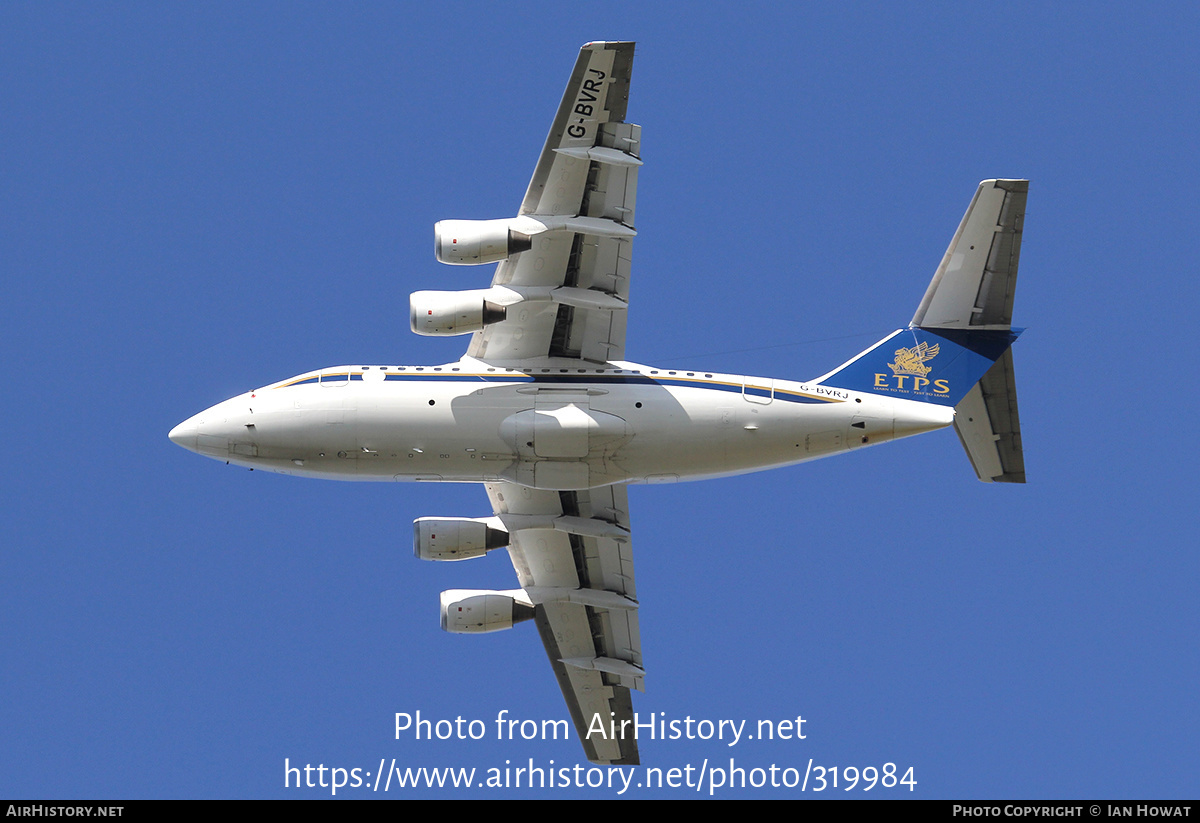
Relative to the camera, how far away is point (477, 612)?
100 feet

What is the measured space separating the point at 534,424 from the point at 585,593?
4670 millimetres

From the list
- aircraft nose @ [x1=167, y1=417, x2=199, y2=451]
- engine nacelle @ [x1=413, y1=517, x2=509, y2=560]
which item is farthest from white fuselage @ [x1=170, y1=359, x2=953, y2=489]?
engine nacelle @ [x1=413, y1=517, x2=509, y2=560]

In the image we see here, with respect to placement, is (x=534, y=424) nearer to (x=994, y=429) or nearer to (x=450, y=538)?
(x=450, y=538)

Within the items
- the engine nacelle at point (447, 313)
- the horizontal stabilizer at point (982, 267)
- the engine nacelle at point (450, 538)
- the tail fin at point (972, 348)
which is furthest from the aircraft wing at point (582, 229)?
the horizontal stabilizer at point (982, 267)

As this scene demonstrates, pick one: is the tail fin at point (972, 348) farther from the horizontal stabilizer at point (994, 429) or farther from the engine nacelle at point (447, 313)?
the engine nacelle at point (447, 313)

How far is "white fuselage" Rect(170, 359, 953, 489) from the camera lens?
27516 mm

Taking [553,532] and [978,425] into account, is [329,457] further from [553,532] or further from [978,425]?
[978,425]

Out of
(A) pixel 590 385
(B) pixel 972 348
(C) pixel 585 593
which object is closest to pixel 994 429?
(B) pixel 972 348

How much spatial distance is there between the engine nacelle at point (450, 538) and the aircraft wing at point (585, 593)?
67 cm

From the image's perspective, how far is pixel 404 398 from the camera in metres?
27.6

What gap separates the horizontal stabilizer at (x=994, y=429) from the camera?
2878cm

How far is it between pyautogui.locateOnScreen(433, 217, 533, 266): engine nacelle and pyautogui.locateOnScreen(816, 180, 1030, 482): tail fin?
19.4 ft

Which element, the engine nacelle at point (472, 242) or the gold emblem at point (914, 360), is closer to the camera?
the engine nacelle at point (472, 242)

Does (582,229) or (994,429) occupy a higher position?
(582,229)
